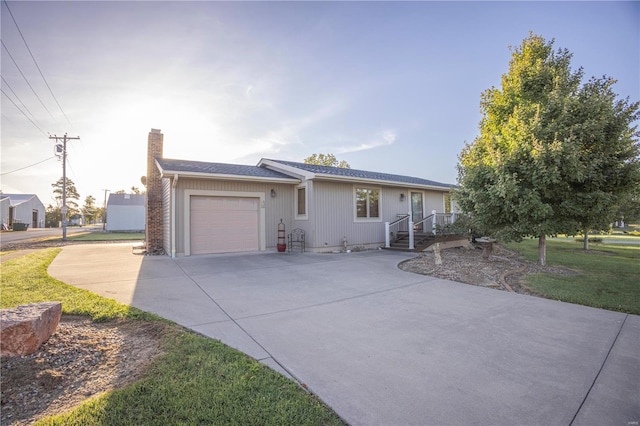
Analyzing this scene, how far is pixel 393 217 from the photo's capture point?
13.2 m

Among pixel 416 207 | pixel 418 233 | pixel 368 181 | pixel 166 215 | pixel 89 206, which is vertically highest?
pixel 89 206

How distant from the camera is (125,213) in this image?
30.5 meters

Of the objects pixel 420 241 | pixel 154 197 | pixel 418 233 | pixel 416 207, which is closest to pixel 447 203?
pixel 416 207

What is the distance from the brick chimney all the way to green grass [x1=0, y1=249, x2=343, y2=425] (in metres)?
9.36


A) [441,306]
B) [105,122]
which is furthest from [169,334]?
[105,122]

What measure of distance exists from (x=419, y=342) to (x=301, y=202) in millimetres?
8804

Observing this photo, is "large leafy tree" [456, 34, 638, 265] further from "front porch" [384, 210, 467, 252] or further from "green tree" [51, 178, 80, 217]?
"green tree" [51, 178, 80, 217]

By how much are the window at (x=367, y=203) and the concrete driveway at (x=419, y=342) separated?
588 centimetres

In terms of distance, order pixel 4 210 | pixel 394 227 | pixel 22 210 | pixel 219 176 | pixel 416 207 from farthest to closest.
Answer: pixel 22 210 → pixel 4 210 → pixel 416 207 → pixel 394 227 → pixel 219 176

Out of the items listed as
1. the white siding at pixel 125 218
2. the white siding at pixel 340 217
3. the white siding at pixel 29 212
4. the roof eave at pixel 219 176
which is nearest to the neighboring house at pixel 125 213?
the white siding at pixel 125 218

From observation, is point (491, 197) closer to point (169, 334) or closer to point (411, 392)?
point (411, 392)

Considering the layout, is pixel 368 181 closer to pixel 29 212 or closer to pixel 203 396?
pixel 203 396

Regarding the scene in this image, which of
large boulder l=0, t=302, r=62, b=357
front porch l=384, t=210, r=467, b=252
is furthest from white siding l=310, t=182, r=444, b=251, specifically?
large boulder l=0, t=302, r=62, b=357

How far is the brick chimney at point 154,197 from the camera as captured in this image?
11.3 meters
